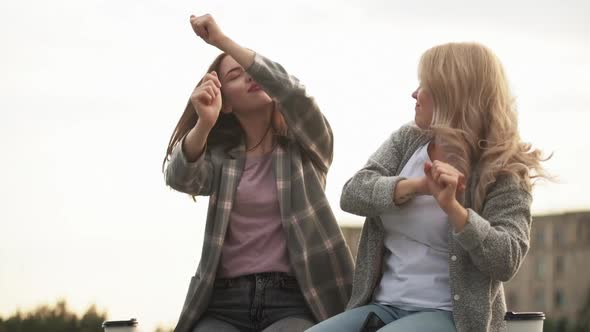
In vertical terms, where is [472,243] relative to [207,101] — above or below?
below

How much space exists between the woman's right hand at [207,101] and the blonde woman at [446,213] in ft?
1.62

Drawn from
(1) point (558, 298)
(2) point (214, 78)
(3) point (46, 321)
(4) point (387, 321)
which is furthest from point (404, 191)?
(1) point (558, 298)

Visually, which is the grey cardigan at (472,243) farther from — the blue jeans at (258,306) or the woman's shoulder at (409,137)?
the blue jeans at (258,306)

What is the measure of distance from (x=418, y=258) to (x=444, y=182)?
0.33 m

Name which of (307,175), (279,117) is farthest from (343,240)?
(279,117)

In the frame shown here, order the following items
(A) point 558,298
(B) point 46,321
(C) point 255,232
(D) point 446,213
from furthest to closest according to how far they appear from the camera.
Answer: (A) point 558,298 → (B) point 46,321 → (C) point 255,232 → (D) point 446,213

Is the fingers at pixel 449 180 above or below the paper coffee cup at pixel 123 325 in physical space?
above

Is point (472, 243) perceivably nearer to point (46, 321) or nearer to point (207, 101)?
point (207, 101)

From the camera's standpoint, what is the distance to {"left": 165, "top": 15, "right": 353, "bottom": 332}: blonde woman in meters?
2.98

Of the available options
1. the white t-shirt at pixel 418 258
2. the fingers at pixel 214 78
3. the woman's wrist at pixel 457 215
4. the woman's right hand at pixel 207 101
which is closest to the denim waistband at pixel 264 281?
the white t-shirt at pixel 418 258

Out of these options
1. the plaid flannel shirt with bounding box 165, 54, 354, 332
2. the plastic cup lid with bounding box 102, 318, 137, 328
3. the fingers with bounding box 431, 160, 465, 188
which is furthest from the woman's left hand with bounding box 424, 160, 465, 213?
the plastic cup lid with bounding box 102, 318, 137, 328

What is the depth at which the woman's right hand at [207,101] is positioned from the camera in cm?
292

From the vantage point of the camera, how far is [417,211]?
8.82 ft

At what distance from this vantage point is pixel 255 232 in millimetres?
3068
